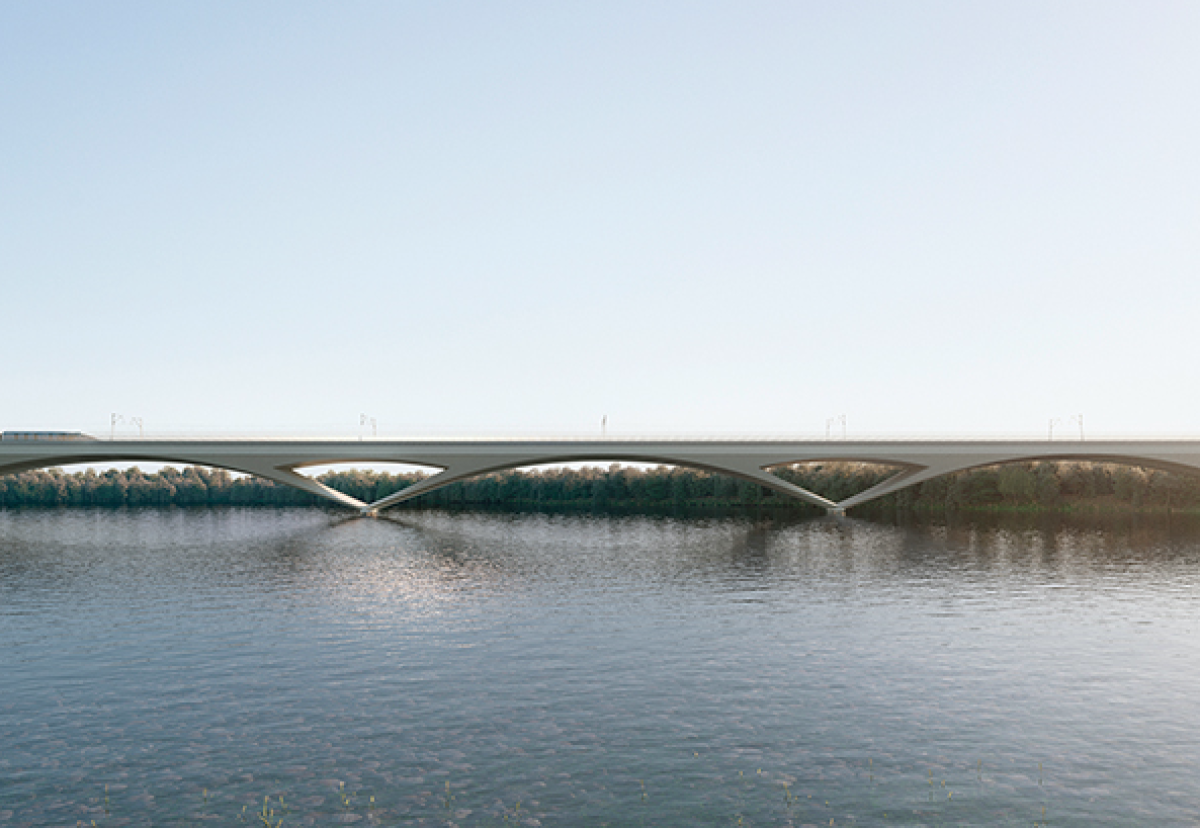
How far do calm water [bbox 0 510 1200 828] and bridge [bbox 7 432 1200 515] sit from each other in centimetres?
4753

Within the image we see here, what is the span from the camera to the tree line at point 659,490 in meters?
106

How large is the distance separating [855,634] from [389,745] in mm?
15034

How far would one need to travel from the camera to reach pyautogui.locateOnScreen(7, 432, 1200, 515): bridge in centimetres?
8381

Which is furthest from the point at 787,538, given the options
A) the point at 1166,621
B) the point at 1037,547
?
the point at 1166,621

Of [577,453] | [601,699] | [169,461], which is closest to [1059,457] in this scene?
[577,453]

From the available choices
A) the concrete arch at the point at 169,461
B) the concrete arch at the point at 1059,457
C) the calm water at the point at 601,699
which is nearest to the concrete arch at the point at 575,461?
the concrete arch at the point at 169,461

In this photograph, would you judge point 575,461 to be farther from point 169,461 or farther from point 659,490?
point 659,490

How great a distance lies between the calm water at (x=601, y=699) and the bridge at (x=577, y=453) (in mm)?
47532

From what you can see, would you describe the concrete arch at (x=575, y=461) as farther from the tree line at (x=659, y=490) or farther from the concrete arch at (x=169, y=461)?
the tree line at (x=659, y=490)

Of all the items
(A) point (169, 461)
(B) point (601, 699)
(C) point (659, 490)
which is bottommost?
(C) point (659, 490)

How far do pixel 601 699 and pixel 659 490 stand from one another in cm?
12973

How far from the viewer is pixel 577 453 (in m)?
87.5

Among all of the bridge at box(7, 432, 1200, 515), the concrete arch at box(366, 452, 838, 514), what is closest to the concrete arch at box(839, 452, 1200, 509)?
the bridge at box(7, 432, 1200, 515)

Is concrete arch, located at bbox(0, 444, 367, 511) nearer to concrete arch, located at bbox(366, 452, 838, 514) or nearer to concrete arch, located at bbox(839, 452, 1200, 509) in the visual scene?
concrete arch, located at bbox(366, 452, 838, 514)
